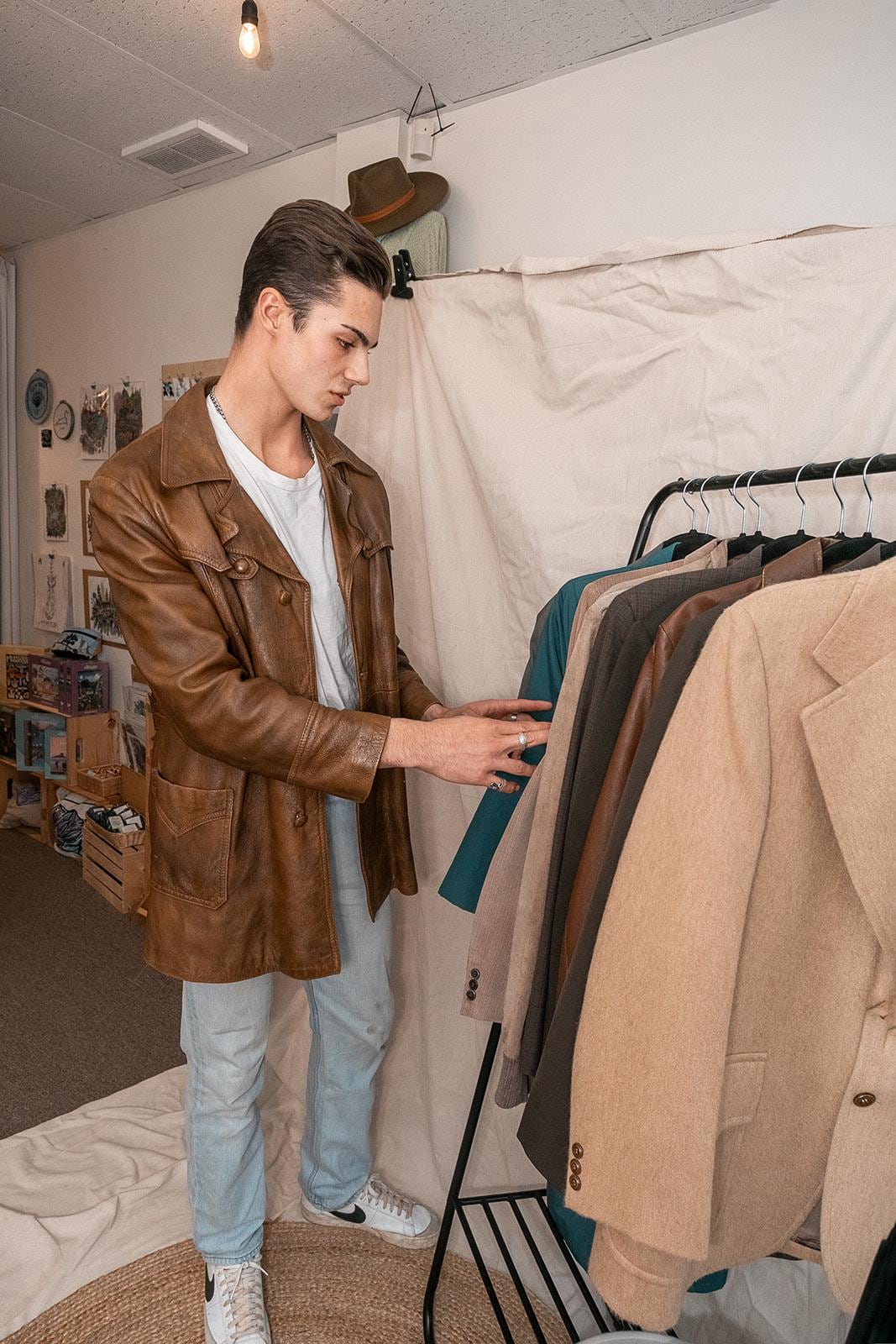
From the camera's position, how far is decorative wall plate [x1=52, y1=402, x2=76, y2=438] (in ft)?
13.0

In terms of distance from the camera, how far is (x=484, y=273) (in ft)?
5.97

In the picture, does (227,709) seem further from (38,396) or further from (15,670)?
(38,396)

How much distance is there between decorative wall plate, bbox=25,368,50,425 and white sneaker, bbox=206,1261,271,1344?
3.64m

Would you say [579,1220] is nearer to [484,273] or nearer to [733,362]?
[733,362]

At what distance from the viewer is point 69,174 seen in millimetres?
3156

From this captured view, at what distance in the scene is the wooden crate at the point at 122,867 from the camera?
3340mm

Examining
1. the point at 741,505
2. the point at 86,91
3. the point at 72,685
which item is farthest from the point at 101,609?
the point at 741,505

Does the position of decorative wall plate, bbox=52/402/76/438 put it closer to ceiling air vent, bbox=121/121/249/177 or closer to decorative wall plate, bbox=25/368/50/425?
decorative wall plate, bbox=25/368/50/425

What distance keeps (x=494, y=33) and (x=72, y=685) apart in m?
2.88

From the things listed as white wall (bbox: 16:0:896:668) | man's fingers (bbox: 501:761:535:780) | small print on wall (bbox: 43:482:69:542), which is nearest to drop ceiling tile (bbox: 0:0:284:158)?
white wall (bbox: 16:0:896:668)

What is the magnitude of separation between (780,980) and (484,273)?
4.76 feet

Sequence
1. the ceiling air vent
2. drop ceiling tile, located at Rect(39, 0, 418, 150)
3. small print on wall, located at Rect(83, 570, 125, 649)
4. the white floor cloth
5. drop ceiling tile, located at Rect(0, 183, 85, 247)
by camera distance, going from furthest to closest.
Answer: small print on wall, located at Rect(83, 570, 125, 649) → drop ceiling tile, located at Rect(0, 183, 85, 247) → the ceiling air vent → drop ceiling tile, located at Rect(39, 0, 418, 150) → the white floor cloth

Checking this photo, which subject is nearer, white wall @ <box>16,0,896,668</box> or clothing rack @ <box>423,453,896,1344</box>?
clothing rack @ <box>423,453,896,1344</box>

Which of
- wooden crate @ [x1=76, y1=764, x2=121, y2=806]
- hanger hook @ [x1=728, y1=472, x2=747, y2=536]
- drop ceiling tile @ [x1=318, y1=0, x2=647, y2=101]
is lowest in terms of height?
wooden crate @ [x1=76, y1=764, x2=121, y2=806]
